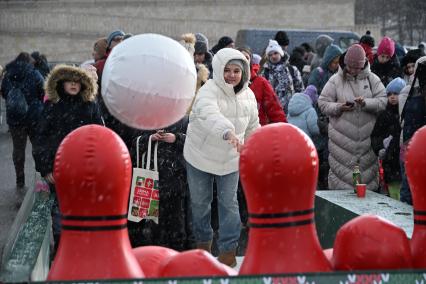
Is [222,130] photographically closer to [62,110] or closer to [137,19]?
[62,110]

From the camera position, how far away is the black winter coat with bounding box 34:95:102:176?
25.0ft

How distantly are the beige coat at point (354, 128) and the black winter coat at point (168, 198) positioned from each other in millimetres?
1715

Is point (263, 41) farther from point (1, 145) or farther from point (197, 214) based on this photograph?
point (197, 214)

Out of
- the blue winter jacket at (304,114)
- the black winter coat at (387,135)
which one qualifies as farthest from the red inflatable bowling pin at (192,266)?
the blue winter jacket at (304,114)

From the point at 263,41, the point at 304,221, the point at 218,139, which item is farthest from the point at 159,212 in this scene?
the point at 263,41

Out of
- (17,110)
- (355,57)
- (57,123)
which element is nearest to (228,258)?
(57,123)

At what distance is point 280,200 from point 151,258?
650 millimetres

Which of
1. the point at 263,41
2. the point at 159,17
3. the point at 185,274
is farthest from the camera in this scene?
the point at 159,17

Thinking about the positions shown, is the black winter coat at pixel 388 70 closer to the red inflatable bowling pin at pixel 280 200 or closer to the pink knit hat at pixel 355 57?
the pink knit hat at pixel 355 57

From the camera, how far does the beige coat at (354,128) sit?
9.33 meters

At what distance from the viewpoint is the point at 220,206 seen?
26.0ft

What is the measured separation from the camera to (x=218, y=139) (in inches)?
304

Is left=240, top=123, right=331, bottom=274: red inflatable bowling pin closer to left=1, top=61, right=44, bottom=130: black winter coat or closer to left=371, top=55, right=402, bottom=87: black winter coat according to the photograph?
left=371, top=55, right=402, bottom=87: black winter coat

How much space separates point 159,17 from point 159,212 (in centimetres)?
4464
